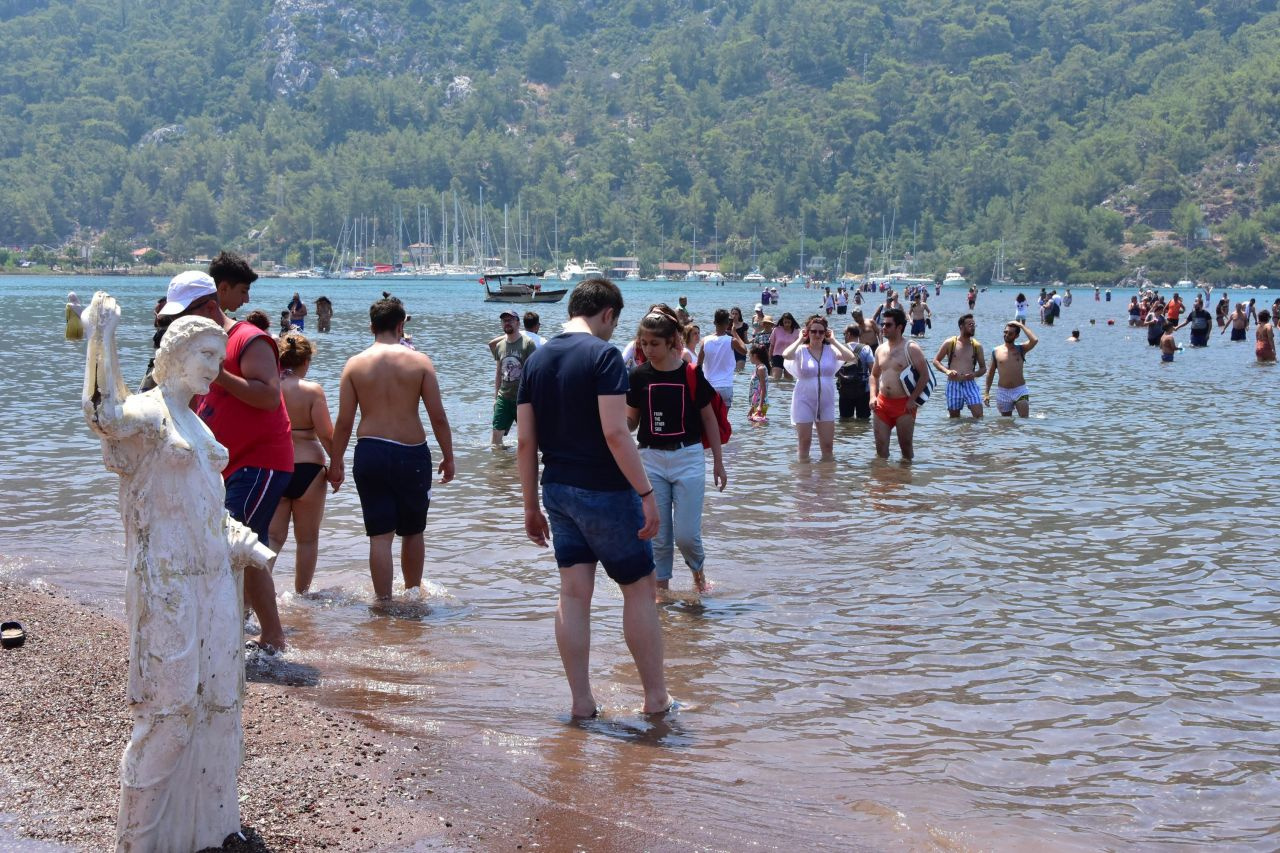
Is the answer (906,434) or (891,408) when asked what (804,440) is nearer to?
(891,408)

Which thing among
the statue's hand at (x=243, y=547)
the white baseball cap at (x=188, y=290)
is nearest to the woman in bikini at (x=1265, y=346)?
the white baseball cap at (x=188, y=290)

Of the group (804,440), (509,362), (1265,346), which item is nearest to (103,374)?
(509,362)

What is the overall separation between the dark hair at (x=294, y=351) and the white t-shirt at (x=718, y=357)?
252 inches

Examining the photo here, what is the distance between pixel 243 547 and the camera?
373 cm

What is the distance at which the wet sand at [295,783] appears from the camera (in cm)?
406

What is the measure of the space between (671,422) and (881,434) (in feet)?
21.0

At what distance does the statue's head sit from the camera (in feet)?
11.9

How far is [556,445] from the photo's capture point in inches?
205

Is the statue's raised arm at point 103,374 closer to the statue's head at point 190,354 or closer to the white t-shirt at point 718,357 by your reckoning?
the statue's head at point 190,354

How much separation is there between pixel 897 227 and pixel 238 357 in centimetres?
19809

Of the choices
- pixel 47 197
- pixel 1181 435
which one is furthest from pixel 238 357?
pixel 47 197

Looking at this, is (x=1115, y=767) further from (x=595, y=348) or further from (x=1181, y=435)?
(x=1181, y=435)

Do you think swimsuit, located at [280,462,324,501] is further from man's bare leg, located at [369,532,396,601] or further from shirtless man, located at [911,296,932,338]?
shirtless man, located at [911,296,932,338]

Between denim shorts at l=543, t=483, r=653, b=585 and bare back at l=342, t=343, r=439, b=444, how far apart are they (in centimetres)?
180
